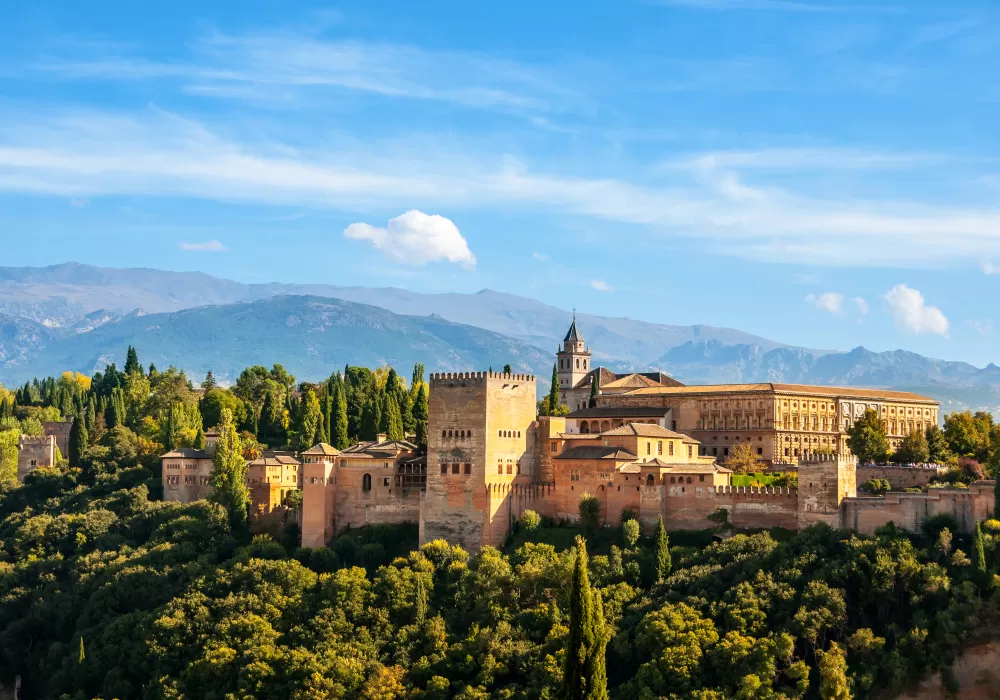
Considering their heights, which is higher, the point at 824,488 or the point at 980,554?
the point at 824,488

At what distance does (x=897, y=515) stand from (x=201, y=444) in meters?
42.6

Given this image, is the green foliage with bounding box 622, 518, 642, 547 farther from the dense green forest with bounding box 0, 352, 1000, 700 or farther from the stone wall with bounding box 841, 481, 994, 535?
the stone wall with bounding box 841, 481, 994, 535

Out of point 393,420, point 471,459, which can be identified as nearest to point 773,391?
point 393,420

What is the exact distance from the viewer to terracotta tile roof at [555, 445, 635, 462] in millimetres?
62875

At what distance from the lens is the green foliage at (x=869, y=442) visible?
7212 cm

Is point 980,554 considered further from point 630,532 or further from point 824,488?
point 630,532

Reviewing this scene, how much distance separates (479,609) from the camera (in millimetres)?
57406

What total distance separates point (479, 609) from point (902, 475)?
23.7 m

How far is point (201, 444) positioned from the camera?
3135 inches

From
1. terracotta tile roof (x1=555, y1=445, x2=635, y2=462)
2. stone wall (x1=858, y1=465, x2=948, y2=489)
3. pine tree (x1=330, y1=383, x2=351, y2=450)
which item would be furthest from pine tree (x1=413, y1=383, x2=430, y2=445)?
stone wall (x1=858, y1=465, x2=948, y2=489)

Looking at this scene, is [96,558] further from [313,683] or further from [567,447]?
[567,447]

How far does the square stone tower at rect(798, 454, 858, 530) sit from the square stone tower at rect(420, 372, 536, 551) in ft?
46.4

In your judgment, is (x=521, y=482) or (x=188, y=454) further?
(x=188, y=454)

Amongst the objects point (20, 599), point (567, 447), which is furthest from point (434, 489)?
point (20, 599)
